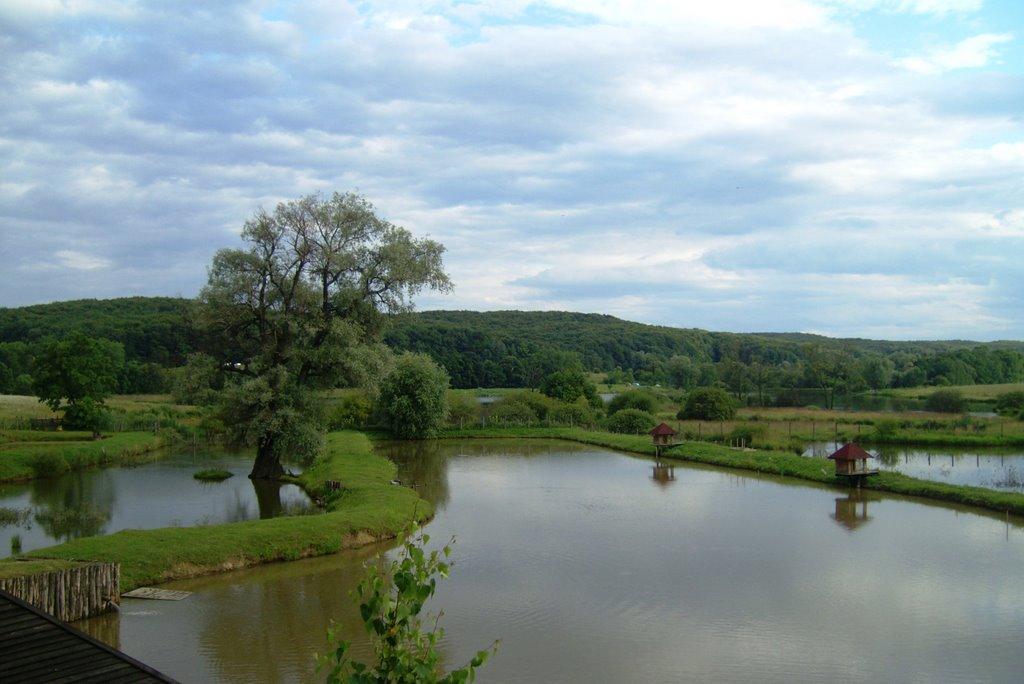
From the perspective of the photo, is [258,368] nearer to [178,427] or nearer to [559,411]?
[178,427]

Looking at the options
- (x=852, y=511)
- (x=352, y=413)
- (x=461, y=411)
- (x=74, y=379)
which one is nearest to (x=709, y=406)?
(x=461, y=411)

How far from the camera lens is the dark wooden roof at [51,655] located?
6480 millimetres

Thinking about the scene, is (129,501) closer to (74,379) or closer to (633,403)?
(74,379)

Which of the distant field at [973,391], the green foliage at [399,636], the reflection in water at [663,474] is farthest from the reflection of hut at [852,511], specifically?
the distant field at [973,391]

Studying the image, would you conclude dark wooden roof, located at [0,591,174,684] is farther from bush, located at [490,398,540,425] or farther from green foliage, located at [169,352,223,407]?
bush, located at [490,398,540,425]

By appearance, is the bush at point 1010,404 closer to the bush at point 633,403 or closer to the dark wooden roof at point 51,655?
the bush at point 633,403

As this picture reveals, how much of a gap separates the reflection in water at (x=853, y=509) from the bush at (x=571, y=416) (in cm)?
2461

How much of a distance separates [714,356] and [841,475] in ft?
363

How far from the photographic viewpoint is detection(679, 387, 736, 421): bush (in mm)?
47781

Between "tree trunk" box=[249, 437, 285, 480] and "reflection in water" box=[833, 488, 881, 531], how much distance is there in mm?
18852

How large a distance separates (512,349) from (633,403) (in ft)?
147

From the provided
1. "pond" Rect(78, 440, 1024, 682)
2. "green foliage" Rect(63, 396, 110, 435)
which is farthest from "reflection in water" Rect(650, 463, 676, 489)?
"green foliage" Rect(63, 396, 110, 435)

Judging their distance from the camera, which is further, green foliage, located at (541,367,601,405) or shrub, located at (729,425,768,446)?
green foliage, located at (541,367,601,405)

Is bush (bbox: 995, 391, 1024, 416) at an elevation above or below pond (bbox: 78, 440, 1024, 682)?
above
